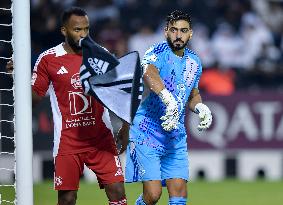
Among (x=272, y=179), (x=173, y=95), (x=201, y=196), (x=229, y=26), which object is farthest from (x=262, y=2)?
(x=173, y=95)

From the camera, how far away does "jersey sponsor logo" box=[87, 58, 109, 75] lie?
25.3 feet

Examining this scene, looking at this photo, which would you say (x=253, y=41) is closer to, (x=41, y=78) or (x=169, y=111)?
(x=169, y=111)

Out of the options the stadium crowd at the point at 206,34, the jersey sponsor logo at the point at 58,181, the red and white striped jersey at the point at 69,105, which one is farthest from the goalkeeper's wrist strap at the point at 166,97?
the stadium crowd at the point at 206,34

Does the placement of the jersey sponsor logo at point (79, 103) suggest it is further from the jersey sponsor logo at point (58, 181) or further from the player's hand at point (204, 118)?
the player's hand at point (204, 118)

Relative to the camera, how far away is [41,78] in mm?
8055

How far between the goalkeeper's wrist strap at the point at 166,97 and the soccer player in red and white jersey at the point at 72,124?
1.63ft

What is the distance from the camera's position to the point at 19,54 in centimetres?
768

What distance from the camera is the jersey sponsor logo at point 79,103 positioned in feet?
26.5

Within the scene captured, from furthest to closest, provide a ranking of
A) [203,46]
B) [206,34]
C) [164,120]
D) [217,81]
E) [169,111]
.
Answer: [206,34] < [203,46] < [217,81] < [164,120] < [169,111]

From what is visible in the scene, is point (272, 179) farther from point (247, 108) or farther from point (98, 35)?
point (98, 35)

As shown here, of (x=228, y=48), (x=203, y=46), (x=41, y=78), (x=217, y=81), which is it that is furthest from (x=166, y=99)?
(x=228, y=48)

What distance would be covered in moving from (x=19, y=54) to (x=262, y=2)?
1249cm

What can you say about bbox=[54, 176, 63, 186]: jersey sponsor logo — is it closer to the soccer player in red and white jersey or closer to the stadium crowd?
the soccer player in red and white jersey

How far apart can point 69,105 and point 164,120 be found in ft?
2.79
